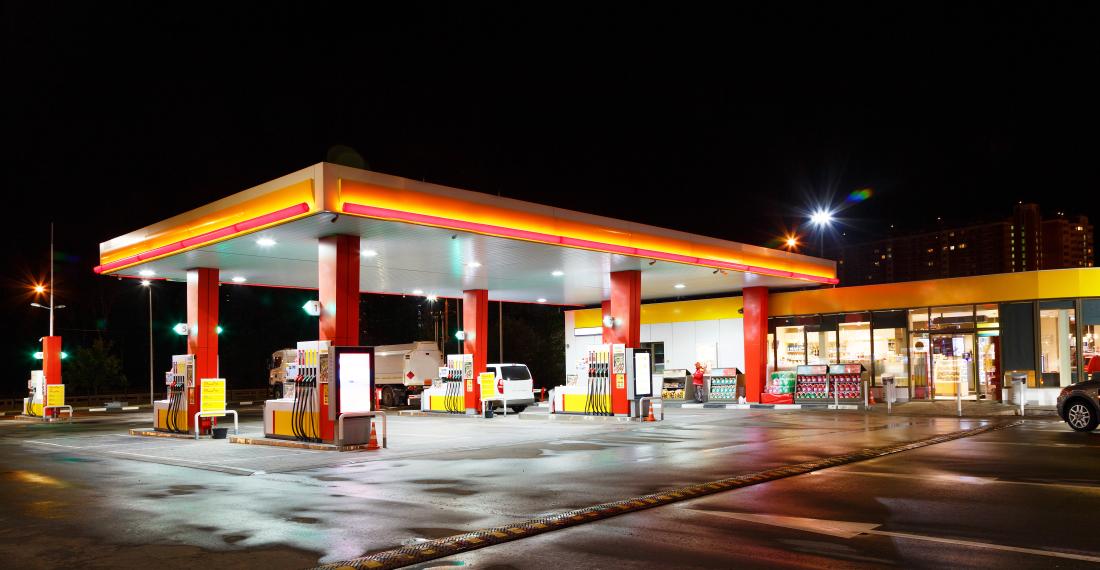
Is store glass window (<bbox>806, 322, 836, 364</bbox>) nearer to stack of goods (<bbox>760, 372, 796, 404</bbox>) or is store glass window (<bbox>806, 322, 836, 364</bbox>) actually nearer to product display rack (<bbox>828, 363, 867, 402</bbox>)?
stack of goods (<bbox>760, 372, 796, 404</bbox>)

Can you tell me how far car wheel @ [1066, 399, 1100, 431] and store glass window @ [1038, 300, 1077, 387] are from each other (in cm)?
919

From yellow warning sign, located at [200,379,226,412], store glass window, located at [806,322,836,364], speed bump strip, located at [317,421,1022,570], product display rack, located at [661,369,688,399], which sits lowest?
product display rack, located at [661,369,688,399]

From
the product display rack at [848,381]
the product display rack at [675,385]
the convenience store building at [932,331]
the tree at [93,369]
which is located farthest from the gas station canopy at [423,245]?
the tree at [93,369]

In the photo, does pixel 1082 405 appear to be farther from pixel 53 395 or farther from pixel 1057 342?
pixel 53 395

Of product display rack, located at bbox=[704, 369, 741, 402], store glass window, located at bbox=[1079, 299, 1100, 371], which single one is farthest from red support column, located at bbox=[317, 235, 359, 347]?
store glass window, located at bbox=[1079, 299, 1100, 371]

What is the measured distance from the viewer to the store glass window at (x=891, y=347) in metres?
29.3

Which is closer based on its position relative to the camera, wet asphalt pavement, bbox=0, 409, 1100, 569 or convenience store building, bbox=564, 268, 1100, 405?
wet asphalt pavement, bbox=0, 409, 1100, 569

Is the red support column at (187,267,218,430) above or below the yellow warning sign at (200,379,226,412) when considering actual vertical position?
above

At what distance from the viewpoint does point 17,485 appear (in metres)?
11.8

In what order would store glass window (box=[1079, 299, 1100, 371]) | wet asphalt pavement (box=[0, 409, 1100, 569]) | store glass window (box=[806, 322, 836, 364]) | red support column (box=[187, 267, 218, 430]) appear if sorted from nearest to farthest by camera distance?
wet asphalt pavement (box=[0, 409, 1100, 569]) < red support column (box=[187, 267, 218, 430]) < store glass window (box=[1079, 299, 1100, 371]) < store glass window (box=[806, 322, 836, 364])

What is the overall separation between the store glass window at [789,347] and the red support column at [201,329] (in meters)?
20.5

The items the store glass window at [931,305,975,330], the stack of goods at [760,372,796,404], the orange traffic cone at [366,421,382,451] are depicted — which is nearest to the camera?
the orange traffic cone at [366,421,382,451]

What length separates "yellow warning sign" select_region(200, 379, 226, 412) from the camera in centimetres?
1984

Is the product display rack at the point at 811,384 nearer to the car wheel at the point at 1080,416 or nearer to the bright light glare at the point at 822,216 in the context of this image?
the bright light glare at the point at 822,216
